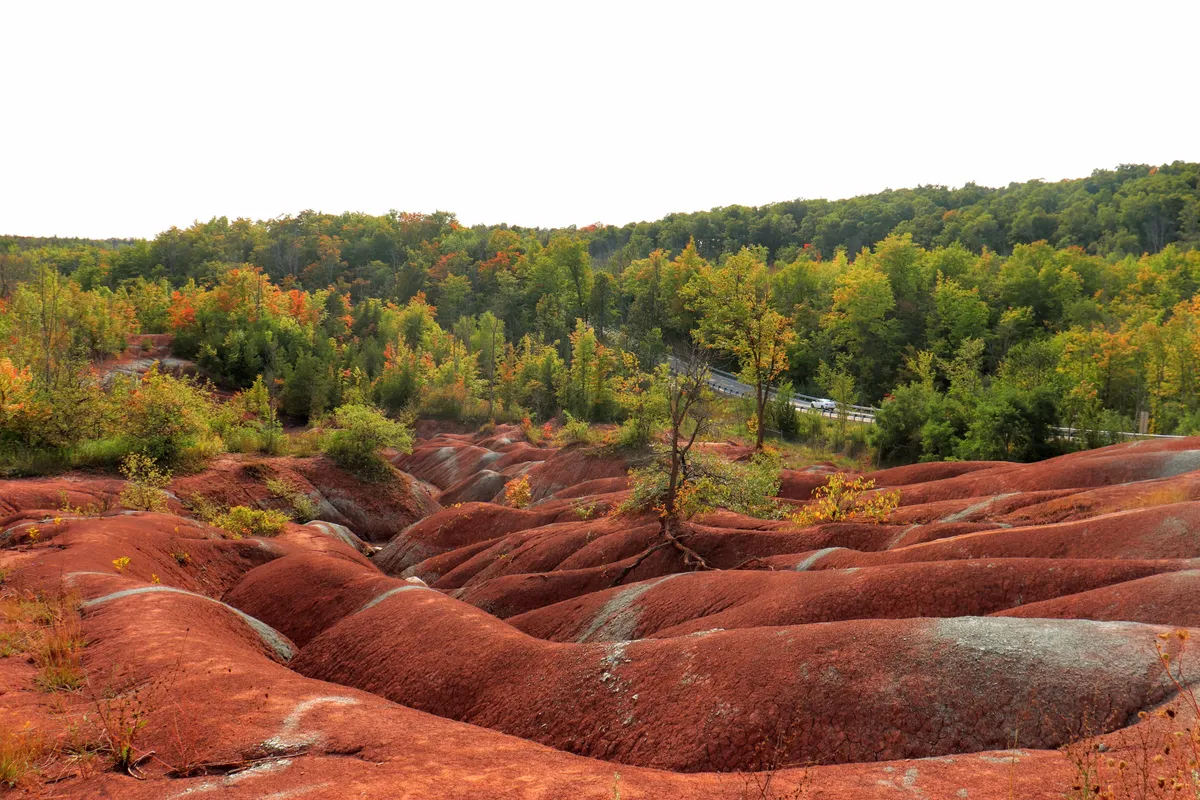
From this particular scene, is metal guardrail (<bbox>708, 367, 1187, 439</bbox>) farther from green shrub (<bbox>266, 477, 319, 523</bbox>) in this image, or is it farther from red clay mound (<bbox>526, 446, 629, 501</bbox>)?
green shrub (<bbox>266, 477, 319, 523</bbox>)

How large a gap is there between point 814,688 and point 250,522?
21.1 metres

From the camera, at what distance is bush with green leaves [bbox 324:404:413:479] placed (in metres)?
34.1

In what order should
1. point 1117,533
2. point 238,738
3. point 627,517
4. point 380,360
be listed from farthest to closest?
point 380,360
point 627,517
point 1117,533
point 238,738

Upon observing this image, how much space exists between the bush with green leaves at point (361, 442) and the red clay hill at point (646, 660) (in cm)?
1502

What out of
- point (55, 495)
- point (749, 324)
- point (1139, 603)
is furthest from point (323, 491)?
point (1139, 603)

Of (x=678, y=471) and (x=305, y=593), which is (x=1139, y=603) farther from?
(x=305, y=593)

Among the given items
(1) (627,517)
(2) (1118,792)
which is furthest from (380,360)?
(2) (1118,792)

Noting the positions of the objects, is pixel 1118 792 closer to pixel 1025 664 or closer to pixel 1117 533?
pixel 1025 664

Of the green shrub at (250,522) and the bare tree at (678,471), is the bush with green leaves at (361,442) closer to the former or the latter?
the green shrub at (250,522)

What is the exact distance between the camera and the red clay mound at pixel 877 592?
9.79m

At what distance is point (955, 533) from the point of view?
1448 cm

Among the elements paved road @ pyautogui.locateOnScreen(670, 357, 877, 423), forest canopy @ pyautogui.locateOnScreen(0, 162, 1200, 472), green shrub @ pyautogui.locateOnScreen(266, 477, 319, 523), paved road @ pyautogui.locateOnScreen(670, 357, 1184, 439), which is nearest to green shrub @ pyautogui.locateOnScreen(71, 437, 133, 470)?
forest canopy @ pyautogui.locateOnScreen(0, 162, 1200, 472)

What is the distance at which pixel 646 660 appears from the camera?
9.06 m

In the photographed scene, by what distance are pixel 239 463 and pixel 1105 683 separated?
31.1 m
